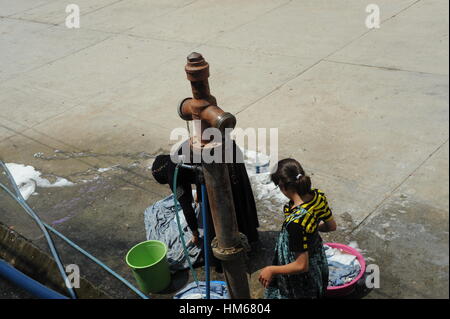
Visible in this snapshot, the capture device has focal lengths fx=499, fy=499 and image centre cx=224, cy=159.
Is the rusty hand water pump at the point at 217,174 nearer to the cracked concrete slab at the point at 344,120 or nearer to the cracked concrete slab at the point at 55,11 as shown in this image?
the cracked concrete slab at the point at 344,120

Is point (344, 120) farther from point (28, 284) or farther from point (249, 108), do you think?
point (28, 284)

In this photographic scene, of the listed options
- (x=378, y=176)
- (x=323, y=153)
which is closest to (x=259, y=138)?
(x=323, y=153)

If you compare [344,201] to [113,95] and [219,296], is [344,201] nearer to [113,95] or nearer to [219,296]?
[219,296]

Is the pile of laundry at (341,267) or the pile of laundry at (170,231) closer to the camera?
the pile of laundry at (341,267)

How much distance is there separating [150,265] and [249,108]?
2903mm

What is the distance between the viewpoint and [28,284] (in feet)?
11.1

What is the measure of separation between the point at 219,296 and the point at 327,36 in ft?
16.6

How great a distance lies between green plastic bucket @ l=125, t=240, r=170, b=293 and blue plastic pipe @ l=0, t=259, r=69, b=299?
20.5 inches

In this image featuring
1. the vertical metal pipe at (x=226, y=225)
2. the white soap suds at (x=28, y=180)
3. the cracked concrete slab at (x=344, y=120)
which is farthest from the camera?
the white soap suds at (x=28, y=180)

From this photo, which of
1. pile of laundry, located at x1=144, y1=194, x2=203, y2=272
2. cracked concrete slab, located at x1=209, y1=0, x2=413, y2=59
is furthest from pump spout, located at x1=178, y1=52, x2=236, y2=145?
cracked concrete slab, located at x1=209, y1=0, x2=413, y2=59

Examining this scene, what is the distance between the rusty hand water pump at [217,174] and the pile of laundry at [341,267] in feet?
2.60

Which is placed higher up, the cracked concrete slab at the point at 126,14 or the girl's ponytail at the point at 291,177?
the girl's ponytail at the point at 291,177

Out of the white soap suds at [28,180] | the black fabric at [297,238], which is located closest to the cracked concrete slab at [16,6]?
the white soap suds at [28,180]

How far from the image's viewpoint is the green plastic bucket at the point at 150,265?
344 centimetres
